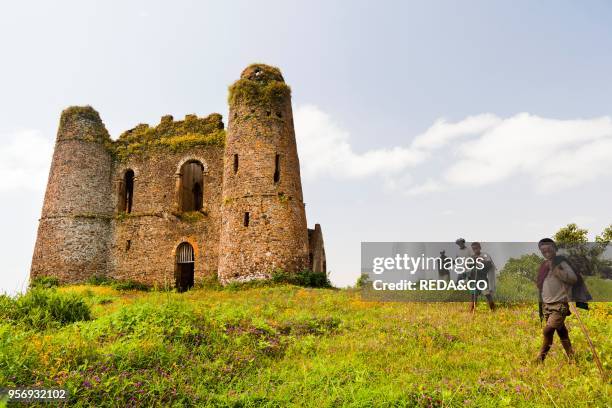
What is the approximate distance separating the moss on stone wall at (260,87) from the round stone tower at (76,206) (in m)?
8.38

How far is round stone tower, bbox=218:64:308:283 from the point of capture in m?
18.0

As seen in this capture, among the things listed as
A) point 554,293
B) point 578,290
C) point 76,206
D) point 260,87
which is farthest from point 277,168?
point 578,290

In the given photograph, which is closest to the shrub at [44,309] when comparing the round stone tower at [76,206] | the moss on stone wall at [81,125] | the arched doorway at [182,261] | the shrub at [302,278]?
the shrub at [302,278]

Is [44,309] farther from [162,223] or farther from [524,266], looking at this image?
[524,266]

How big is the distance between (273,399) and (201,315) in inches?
127

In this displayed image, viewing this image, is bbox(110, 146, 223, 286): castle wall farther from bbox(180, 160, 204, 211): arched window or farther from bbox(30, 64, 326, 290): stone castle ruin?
bbox(180, 160, 204, 211): arched window

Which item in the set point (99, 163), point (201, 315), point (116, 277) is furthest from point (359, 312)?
point (99, 163)

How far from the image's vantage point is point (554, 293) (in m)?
6.59

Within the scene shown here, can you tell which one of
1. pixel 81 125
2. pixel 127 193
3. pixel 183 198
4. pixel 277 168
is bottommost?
pixel 183 198

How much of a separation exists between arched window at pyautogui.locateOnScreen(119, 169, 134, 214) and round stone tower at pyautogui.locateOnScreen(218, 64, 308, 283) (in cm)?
707

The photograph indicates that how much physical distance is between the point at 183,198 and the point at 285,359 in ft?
56.2

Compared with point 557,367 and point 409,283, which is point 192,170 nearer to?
point 409,283

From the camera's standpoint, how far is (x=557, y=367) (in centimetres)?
614

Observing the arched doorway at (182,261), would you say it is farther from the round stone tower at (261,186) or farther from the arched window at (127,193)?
the arched window at (127,193)
